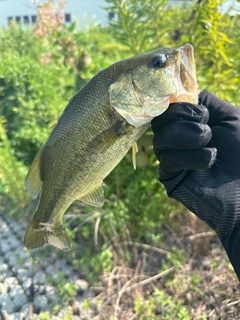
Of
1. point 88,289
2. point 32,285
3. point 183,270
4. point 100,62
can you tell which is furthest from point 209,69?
point 32,285

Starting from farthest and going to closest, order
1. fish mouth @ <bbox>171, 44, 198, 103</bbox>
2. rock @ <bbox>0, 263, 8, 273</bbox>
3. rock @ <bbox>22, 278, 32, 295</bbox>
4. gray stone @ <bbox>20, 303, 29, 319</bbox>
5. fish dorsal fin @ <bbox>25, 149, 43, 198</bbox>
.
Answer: rock @ <bbox>0, 263, 8, 273</bbox>, rock @ <bbox>22, 278, 32, 295</bbox>, gray stone @ <bbox>20, 303, 29, 319</bbox>, fish dorsal fin @ <bbox>25, 149, 43, 198</bbox>, fish mouth @ <bbox>171, 44, 198, 103</bbox>

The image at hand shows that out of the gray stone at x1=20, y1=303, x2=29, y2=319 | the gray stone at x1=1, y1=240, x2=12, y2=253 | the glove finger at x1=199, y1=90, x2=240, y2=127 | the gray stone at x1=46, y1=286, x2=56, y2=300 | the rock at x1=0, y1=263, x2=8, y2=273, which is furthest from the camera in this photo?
the gray stone at x1=1, y1=240, x2=12, y2=253

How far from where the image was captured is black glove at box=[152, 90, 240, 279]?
4.56 feet

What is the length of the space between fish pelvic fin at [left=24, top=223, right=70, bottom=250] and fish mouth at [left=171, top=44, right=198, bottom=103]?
3.44ft

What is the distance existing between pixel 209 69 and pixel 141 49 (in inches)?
21.9

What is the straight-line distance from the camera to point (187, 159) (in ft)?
4.63

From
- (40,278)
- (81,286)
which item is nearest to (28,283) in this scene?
(40,278)

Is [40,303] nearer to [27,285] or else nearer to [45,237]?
[27,285]

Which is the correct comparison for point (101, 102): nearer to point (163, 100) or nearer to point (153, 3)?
point (163, 100)

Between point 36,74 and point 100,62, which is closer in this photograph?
point 100,62

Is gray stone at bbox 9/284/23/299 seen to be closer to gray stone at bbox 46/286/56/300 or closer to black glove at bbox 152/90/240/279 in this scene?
gray stone at bbox 46/286/56/300

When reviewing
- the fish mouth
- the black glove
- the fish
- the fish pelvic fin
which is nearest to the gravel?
the fish pelvic fin

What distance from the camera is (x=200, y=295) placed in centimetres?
251

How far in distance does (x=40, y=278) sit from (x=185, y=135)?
226 centimetres
